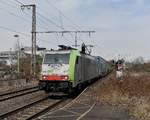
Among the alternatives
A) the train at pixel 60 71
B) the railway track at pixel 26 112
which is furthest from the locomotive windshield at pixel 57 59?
the railway track at pixel 26 112

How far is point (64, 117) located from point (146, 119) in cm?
295

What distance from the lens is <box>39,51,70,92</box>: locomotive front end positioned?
24578mm

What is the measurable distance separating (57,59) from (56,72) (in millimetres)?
1000

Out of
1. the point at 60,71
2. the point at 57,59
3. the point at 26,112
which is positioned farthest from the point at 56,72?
the point at 26,112

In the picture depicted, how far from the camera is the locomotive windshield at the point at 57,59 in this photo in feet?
83.1

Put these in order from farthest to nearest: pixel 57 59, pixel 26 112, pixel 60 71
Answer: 1. pixel 57 59
2. pixel 60 71
3. pixel 26 112

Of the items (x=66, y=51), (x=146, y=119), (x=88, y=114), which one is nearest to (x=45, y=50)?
(x=66, y=51)

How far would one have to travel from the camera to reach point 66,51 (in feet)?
84.0

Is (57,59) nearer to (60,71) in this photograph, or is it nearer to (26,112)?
(60,71)

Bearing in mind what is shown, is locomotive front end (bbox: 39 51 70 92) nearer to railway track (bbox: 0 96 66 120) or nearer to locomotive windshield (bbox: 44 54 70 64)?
locomotive windshield (bbox: 44 54 70 64)

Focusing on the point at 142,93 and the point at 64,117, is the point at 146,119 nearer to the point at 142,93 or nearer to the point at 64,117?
the point at 64,117

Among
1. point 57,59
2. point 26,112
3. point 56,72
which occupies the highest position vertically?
point 57,59

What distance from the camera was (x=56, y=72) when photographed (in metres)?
24.9

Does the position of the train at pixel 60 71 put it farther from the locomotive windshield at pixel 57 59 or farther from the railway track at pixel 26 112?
the railway track at pixel 26 112
